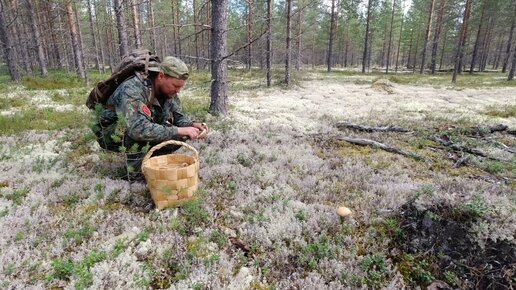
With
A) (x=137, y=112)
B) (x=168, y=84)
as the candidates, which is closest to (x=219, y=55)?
(x=168, y=84)

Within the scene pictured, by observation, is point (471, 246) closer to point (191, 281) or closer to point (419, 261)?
point (419, 261)

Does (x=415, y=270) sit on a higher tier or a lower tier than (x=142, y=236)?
lower

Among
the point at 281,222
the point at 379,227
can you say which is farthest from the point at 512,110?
the point at 281,222

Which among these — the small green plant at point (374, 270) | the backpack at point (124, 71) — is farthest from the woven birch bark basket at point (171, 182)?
the small green plant at point (374, 270)

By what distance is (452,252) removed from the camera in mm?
3229

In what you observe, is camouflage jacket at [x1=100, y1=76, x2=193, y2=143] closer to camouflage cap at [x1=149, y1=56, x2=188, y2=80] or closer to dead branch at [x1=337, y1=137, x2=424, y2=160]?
camouflage cap at [x1=149, y1=56, x2=188, y2=80]

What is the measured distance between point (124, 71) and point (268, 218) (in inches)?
127

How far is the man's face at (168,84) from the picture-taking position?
4.64 meters

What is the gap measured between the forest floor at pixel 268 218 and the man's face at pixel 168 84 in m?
1.63

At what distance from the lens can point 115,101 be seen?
4594 millimetres

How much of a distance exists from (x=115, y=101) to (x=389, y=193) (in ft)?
15.0

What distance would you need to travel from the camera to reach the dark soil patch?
2.96 meters

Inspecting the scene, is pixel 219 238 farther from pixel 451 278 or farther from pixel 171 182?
pixel 451 278

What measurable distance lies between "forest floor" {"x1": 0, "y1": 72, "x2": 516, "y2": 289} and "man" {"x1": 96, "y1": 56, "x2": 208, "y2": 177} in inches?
31.7
